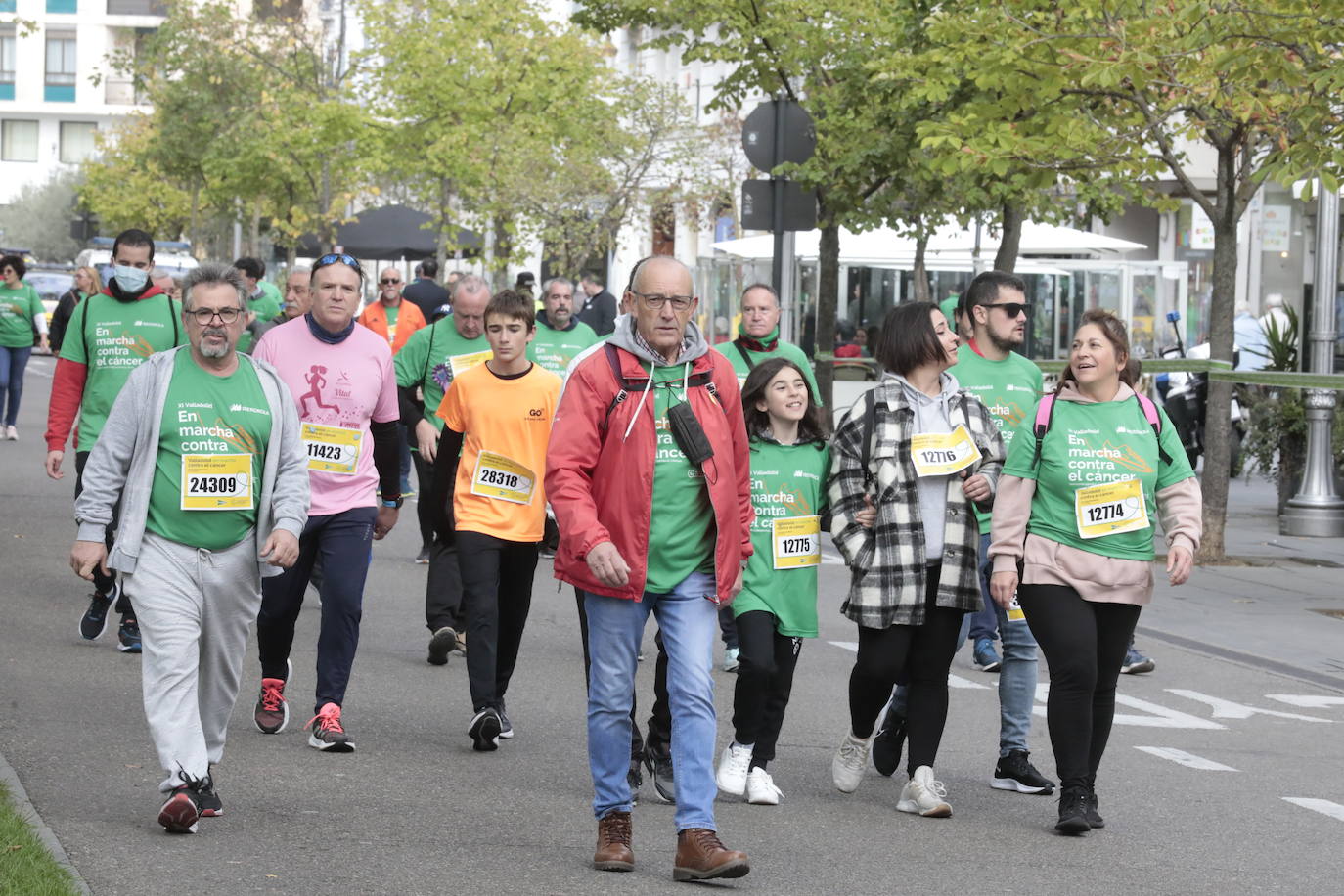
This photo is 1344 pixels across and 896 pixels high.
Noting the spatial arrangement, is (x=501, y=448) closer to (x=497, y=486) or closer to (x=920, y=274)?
(x=497, y=486)

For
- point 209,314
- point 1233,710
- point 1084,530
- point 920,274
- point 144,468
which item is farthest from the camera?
point 920,274

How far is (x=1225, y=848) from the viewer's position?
22.9 ft

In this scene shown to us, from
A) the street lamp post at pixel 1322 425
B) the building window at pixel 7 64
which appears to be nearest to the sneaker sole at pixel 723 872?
the street lamp post at pixel 1322 425

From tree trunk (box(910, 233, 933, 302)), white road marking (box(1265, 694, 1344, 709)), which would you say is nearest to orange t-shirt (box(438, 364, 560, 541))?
white road marking (box(1265, 694, 1344, 709))

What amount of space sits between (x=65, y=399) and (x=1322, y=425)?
10.7m

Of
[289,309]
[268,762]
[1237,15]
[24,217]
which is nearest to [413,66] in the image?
[289,309]

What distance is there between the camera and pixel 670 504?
6230 millimetres

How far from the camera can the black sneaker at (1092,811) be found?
707 cm

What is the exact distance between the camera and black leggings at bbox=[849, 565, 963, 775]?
7141 mm

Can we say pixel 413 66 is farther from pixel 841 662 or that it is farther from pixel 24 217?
pixel 24 217

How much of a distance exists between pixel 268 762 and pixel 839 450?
2351mm

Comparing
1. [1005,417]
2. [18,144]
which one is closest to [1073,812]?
[1005,417]

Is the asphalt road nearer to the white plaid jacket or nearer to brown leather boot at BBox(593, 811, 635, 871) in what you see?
brown leather boot at BBox(593, 811, 635, 871)

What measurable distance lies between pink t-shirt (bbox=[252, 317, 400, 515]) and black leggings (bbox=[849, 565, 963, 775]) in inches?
85.1
